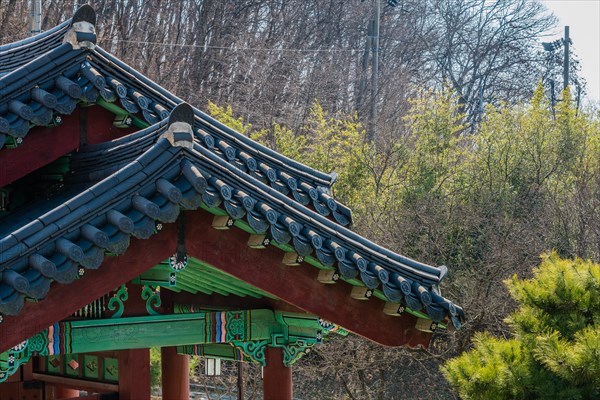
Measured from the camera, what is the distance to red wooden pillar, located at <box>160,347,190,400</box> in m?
6.54

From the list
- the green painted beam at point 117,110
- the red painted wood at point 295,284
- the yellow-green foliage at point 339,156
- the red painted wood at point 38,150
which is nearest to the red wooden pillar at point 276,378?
the red painted wood at point 295,284

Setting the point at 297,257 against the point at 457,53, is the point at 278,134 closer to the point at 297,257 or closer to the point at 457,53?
the point at 297,257

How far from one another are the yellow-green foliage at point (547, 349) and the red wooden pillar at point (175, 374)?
1997 mm

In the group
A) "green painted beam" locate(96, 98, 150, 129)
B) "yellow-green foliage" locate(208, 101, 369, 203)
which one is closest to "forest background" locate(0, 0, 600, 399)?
"yellow-green foliage" locate(208, 101, 369, 203)

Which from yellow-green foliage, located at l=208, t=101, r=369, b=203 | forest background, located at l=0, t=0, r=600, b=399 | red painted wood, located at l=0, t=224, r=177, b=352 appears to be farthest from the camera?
yellow-green foliage, located at l=208, t=101, r=369, b=203

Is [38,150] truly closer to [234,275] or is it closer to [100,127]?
[100,127]

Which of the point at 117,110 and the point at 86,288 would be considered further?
the point at 117,110

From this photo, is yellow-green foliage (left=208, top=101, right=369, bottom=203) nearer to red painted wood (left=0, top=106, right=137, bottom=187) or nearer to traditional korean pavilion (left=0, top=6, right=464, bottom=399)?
traditional korean pavilion (left=0, top=6, right=464, bottom=399)

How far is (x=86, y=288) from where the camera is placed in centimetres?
427

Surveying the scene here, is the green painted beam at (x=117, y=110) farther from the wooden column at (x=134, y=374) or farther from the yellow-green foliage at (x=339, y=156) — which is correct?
the yellow-green foliage at (x=339, y=156)

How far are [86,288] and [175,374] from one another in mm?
2493

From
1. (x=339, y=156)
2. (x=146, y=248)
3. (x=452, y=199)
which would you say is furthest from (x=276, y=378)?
(x=339, y=156)

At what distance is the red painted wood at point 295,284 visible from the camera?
4648mm

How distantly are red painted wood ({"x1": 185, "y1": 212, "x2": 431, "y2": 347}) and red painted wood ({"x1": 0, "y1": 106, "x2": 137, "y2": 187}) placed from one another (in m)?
1.15
